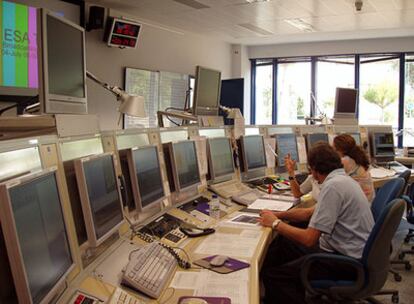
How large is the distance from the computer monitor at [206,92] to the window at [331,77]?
17.9 feet

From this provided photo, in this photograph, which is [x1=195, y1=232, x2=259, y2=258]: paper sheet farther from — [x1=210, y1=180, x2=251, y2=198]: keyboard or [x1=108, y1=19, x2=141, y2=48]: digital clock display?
[x1=108, y1=19, x2=141, y2=48]: digital clock display

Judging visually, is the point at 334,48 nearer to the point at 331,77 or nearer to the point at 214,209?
the point at 331,77

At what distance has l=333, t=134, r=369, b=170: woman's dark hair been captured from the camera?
323 centimetres

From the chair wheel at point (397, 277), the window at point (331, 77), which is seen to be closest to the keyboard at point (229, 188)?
the chair wheel at point (397, 277)

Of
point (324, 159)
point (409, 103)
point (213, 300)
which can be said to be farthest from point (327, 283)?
point (409, 103)

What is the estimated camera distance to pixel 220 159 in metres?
3.05

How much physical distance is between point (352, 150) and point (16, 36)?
3460 mm

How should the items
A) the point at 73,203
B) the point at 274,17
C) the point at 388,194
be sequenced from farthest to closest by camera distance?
Result: 1. the point at 274,17
2. the point at 388,194
3. the point at 73,203

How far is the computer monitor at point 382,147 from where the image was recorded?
Result: 4914 mm

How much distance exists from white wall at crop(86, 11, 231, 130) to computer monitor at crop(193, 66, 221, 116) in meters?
2.40

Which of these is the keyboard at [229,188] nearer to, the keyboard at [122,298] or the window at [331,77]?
the keyboard at [122,298]

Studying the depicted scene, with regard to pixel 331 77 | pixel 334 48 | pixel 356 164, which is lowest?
pixel 356 164

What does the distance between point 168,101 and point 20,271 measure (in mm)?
5950

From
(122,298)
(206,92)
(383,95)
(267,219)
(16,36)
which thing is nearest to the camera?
(122,298)
